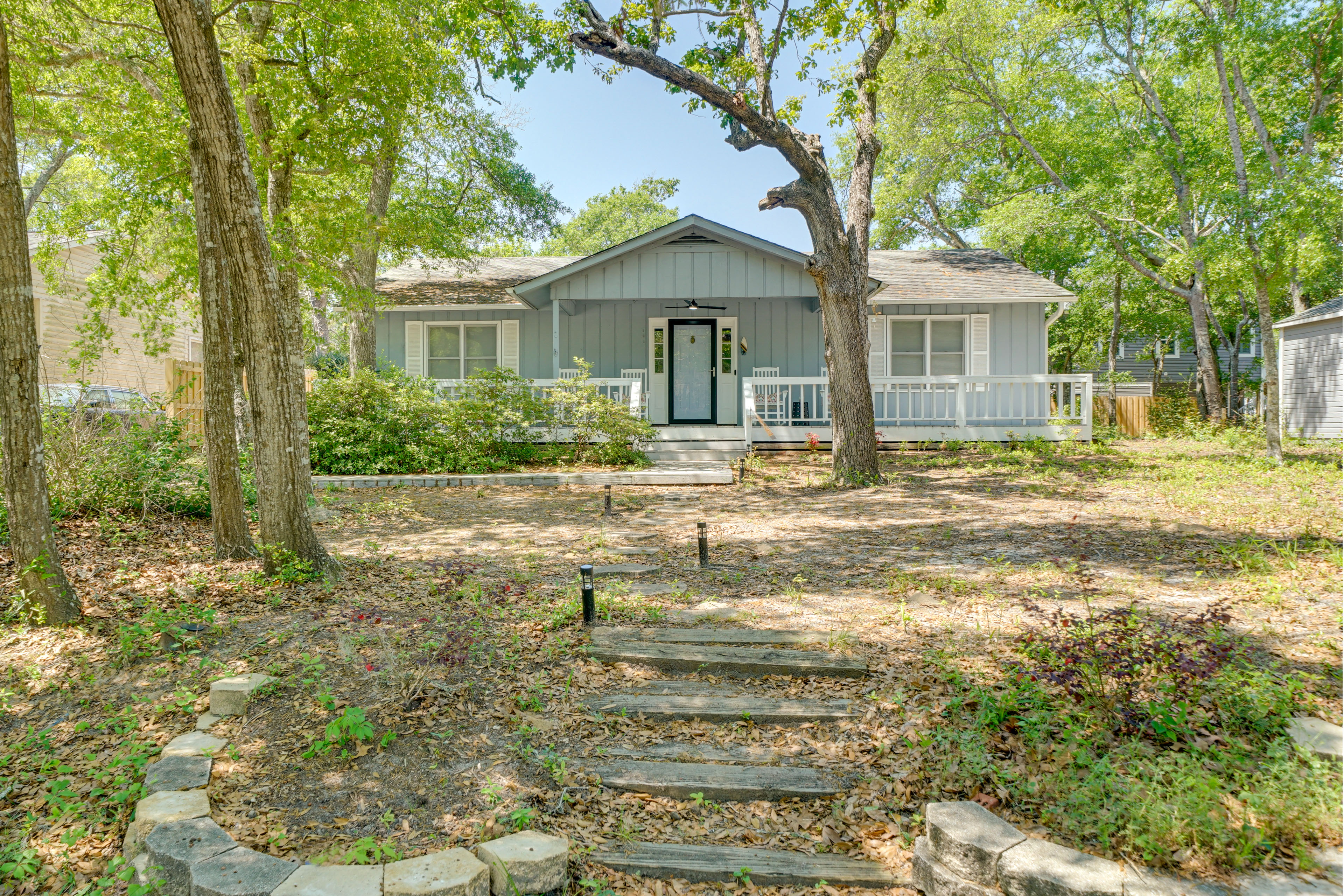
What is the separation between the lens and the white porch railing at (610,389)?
40.8 ft

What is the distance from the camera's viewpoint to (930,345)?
15820 millimetres

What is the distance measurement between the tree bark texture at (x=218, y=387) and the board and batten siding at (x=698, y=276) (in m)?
8.15

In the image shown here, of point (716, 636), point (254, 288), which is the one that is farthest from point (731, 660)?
point (254, 288)

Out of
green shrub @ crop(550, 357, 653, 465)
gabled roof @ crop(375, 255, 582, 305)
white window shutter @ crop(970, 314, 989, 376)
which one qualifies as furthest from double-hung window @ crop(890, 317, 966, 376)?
gabled roof @ crop(375, 255, 582, 305)

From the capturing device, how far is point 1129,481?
9586 mm

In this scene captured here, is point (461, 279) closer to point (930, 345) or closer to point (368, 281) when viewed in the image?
point (368, 281)

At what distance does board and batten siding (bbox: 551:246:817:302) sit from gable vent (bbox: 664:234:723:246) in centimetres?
13

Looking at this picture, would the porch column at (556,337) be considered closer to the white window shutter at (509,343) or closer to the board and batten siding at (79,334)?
the white window shutter at (509,343)

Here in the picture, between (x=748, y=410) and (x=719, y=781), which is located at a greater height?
(x=748, y=410)

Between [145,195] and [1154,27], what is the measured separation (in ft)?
61.9

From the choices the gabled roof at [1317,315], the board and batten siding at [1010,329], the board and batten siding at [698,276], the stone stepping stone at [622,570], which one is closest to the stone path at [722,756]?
the stone stepping stone at [622,570]

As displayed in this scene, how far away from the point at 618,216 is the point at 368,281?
90.4 feet

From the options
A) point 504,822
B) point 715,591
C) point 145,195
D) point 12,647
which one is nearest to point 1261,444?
point 715,591

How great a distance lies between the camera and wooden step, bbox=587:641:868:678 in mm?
3949
